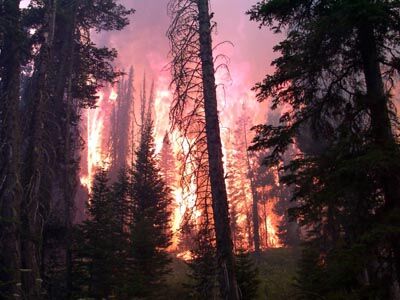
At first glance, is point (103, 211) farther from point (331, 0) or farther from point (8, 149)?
point (331, 0)

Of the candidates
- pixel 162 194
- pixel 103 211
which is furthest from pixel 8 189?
pixel 162 194

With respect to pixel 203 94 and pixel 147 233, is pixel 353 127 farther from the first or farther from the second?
pixel 147 233

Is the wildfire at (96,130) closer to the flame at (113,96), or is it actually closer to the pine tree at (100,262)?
the flame at (113,96)

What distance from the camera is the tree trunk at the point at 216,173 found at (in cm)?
766

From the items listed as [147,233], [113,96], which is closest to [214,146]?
[147,233]

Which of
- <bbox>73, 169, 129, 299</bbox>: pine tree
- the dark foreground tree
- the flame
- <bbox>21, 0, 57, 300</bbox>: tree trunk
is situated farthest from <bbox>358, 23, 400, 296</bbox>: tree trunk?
the flame

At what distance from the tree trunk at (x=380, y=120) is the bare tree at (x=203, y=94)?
318 cm

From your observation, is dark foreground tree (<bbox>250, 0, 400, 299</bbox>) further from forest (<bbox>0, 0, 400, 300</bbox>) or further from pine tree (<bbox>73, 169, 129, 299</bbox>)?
pine tree (<bbox>73, 169, 129, 299</bbox>)

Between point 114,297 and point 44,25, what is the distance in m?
9.63

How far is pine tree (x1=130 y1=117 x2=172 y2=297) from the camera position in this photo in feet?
55.2

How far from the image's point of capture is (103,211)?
15000 millimetres

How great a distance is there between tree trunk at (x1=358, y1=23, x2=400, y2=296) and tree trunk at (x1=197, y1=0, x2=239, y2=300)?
3124mm

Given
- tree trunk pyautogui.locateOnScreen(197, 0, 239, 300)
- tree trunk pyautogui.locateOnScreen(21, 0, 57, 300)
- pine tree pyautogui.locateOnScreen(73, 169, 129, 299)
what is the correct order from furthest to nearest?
pine tree pyautogui.locateOnScreen(73, 169, 129, 299)
tree trunk pyautogui.locateOnScreen(21, 0, 57, 300)
tree trunk pyautogui.locateOnScreen(197, 0, 239, 300)

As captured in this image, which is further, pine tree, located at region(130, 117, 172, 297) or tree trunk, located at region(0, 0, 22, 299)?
pine tree, located at region(130, 117, 172, 297)
